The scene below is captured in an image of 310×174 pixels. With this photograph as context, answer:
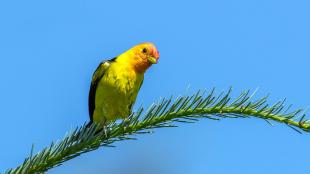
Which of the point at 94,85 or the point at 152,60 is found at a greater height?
the point at 152,60

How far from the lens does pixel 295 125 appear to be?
2.16 m

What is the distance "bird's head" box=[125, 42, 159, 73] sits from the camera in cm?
552

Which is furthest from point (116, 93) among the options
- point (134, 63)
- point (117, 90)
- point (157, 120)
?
point (157, 120)

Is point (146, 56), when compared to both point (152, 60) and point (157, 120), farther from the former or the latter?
point (157, 120)

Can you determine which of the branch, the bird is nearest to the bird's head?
the bird

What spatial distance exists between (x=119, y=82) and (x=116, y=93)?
0.26 meters

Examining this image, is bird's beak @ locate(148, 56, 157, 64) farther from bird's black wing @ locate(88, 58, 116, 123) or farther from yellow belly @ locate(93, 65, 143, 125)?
bird's black wing @ locate(88, 58, 116, 123)

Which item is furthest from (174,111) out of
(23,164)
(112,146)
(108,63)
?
(108,63)

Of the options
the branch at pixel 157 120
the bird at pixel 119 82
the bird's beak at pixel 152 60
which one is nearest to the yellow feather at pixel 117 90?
the bird at pixel 119 82

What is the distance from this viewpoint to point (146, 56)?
559 centimetres

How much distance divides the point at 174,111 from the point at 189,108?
0.31 feet

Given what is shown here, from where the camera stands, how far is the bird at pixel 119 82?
16.2ft

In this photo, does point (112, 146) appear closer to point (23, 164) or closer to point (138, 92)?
point (23, 164)

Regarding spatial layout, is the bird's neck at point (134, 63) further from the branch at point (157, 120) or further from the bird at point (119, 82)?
the branch at point (157, 120)
